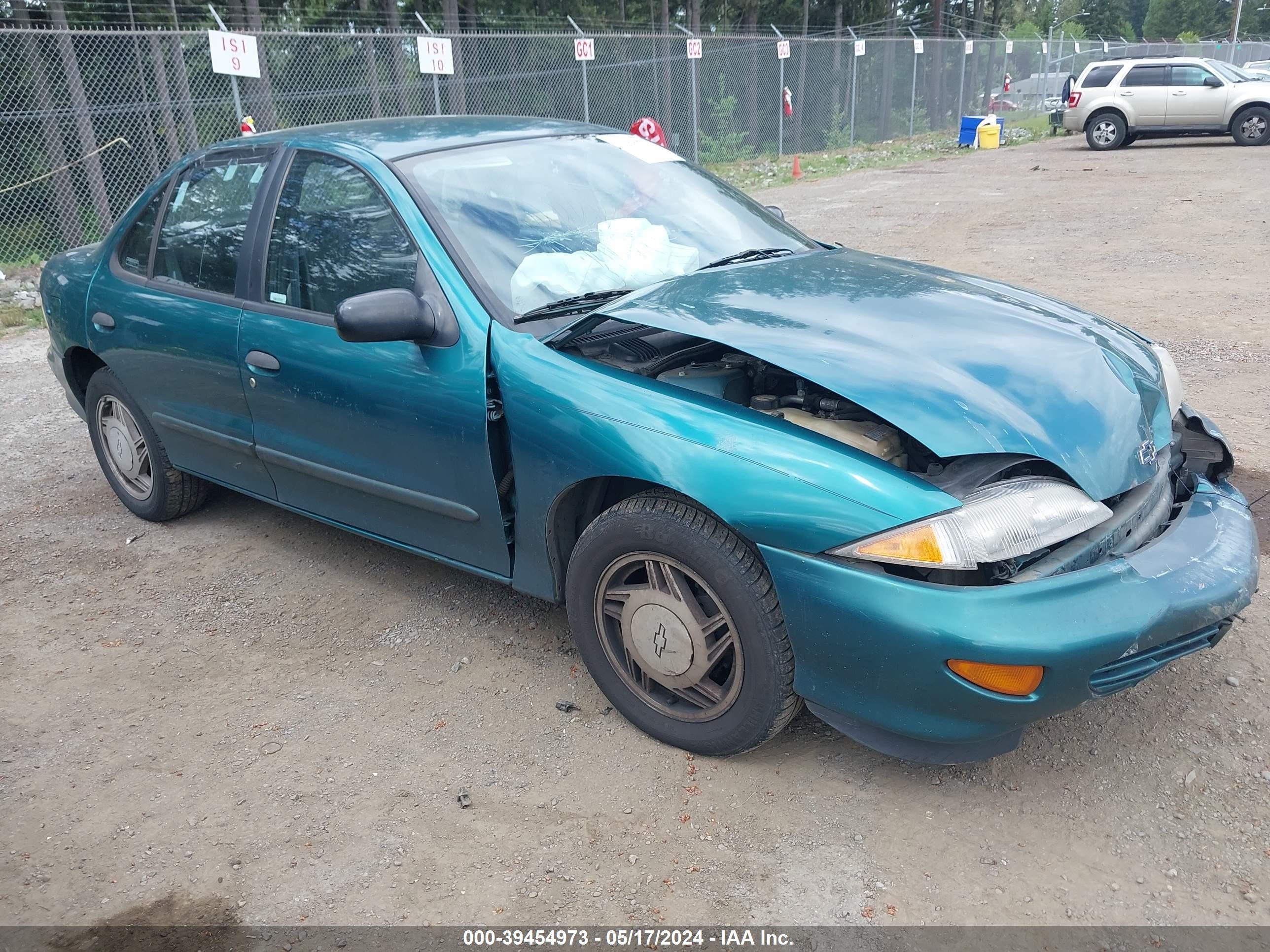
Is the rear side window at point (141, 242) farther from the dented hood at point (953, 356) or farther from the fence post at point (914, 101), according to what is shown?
the fence post at point (914, 101)

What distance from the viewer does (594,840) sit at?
2629 millimetres

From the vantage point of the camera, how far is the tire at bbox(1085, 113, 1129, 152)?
67.5 feet

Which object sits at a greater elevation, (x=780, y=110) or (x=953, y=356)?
(x=953, y=356)

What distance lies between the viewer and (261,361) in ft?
12.0

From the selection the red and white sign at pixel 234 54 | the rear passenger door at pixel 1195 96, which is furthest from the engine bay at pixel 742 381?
the rear passenger door at pixel 1195 96

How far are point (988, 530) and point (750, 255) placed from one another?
1.65 meters

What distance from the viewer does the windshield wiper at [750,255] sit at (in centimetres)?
359

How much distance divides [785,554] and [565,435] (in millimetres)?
750

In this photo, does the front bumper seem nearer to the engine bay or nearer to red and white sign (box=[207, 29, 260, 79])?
the engine bay

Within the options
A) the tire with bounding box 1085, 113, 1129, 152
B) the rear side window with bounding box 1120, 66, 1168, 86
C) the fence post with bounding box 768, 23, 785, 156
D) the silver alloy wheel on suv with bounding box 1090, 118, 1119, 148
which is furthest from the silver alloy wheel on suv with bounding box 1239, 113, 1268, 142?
the fence post with bounding box 768, 23, 785, 156

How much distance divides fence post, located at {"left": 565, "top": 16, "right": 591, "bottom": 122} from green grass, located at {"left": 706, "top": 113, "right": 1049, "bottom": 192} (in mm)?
2586

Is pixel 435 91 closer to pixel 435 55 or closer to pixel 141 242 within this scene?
pixel 435 55

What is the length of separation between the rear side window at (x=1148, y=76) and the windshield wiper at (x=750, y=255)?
19.6 metres

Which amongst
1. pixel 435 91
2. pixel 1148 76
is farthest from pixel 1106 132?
pixel 435 91
